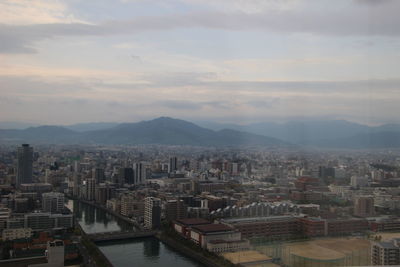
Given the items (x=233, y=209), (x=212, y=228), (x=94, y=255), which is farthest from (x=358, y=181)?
(x=94, y=255)

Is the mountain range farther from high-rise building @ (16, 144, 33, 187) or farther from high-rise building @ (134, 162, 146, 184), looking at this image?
high-rise building @ (134, 162, 146, 184)

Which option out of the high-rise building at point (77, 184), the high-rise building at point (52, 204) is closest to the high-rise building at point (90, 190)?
the high-rise building at point (77, 184)

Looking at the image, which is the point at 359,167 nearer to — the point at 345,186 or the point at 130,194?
the point at 345,186

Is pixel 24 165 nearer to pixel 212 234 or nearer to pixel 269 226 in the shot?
pixel 212 234

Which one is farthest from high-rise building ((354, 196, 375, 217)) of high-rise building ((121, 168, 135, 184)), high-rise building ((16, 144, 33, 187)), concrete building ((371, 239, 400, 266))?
high-rise building ((16, 144, 33, 187))

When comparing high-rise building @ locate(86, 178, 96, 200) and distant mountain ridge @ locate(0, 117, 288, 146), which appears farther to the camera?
distant mountain ridge @ locate(0, 117, 288, 146)

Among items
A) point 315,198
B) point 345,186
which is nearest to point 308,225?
point 315,198
